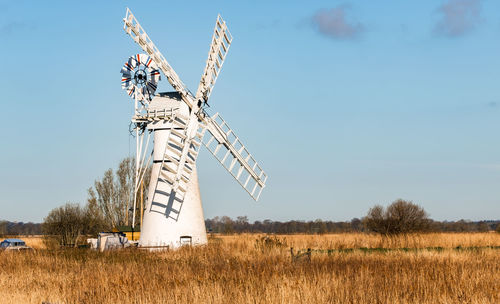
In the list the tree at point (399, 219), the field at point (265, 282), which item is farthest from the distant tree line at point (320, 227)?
the field at point (265, 282)

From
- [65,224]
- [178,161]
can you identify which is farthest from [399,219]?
[65,224]

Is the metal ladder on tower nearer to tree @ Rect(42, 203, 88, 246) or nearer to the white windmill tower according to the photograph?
the white windmill tower

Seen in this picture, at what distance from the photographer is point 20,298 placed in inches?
473

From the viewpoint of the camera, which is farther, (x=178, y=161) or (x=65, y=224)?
(x=65, y=224)

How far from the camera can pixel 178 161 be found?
25984mm

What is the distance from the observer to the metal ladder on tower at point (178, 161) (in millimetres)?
25750

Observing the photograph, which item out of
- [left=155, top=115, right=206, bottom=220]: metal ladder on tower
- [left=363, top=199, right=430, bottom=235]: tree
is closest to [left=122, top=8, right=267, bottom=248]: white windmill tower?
[left=155, top=115, right=206, bottom=220]: metal ladder on tower

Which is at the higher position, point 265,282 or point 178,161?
point 178,161

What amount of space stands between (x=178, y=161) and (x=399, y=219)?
16579 mm

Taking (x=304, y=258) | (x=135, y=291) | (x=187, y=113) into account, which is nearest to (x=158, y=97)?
(x=187, y=113)

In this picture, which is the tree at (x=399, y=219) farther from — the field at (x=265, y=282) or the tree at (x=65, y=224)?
the tree at (x=65, y=224)

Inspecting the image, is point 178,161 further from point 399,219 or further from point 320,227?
point 320,227

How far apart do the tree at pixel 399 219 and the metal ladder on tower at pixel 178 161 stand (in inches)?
591

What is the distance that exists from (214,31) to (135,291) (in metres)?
17.7
